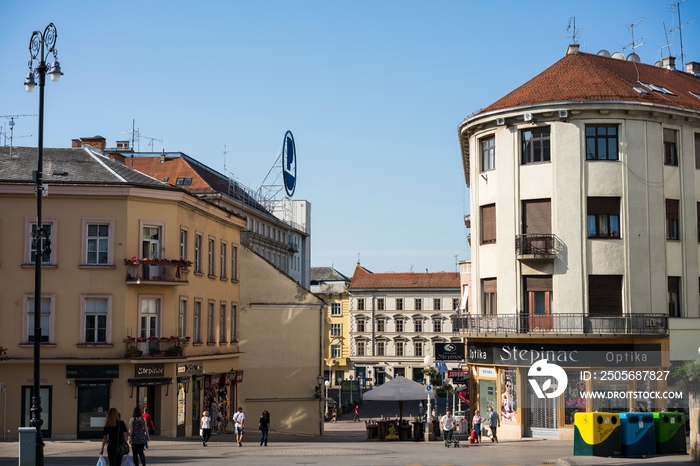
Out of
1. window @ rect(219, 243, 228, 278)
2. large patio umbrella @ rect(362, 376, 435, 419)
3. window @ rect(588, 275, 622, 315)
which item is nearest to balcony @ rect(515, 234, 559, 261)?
window @ rect(588, 275, 622, 315)

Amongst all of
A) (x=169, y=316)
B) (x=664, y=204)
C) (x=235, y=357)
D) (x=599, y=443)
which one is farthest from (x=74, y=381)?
(x=664, y=204)

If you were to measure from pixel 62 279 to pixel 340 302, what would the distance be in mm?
84295

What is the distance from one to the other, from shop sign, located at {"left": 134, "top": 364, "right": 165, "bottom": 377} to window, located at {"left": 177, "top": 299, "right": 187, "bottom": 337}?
2.48 m

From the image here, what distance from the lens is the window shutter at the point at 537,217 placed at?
37031 millimetres

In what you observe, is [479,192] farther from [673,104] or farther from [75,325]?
[75,325]

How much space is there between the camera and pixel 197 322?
42.2 m

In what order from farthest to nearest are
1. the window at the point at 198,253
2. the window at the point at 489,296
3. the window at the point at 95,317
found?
the window at the point at 198,253 → the window at the point at 489,296 → the window at the point at 95,317

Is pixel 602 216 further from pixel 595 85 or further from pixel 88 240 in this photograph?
pixel 88 240

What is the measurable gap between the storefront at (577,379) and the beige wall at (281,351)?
15895mm

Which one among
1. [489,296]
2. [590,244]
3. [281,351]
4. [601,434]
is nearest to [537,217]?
[590,244]

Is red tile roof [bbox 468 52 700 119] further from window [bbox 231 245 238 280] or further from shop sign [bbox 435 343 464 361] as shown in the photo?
window [bbox 231 245 238 280]

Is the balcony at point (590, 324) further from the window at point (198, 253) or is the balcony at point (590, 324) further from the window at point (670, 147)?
the window at point (198, 253)

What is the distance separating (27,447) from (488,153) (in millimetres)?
24122

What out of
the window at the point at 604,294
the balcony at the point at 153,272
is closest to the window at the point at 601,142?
the window at the point at 604,294
